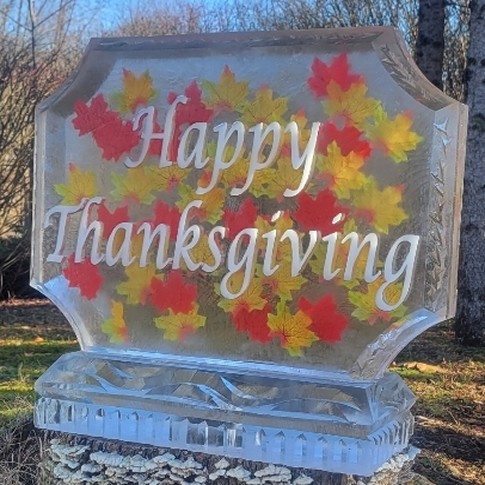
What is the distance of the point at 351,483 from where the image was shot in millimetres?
2287

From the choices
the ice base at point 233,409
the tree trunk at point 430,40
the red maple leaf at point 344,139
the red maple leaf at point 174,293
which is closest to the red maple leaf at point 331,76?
the red maple leaf at point 344,139

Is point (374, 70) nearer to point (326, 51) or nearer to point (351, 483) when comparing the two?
point (326, 51)

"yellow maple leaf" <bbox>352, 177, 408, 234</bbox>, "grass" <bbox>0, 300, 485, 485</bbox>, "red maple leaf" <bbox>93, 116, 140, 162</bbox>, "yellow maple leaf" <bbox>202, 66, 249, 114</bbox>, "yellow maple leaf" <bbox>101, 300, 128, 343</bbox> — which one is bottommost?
"grass" <bbox>0, 300, 485, 485</bbox>

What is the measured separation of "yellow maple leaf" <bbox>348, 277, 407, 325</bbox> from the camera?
218cm

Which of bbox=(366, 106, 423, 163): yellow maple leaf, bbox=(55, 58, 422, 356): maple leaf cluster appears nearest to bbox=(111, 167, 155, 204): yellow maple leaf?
bbox=(55, 58, 422, 356): maple leaf cluster

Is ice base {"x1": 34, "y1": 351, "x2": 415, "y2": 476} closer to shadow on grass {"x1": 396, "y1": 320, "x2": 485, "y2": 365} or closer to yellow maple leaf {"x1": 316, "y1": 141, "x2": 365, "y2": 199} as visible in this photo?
yellow maple leaf {"x1": 316, "y1": 141, "x2": 365, "y2": 199}

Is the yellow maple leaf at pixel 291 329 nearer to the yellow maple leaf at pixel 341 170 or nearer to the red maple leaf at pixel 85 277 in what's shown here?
the yellow maple leaf at pixel 341 170

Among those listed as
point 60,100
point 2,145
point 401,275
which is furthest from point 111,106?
point 2,145

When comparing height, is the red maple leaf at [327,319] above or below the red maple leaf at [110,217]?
below

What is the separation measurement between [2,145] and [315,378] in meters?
6.52

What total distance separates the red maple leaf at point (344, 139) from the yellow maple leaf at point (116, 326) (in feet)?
2.76

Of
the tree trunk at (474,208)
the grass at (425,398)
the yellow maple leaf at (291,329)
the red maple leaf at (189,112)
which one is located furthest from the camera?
the tree trunk at (474,208)

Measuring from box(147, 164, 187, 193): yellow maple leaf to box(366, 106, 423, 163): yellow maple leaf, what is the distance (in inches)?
24.1

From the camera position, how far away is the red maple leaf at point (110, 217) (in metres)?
2.47
